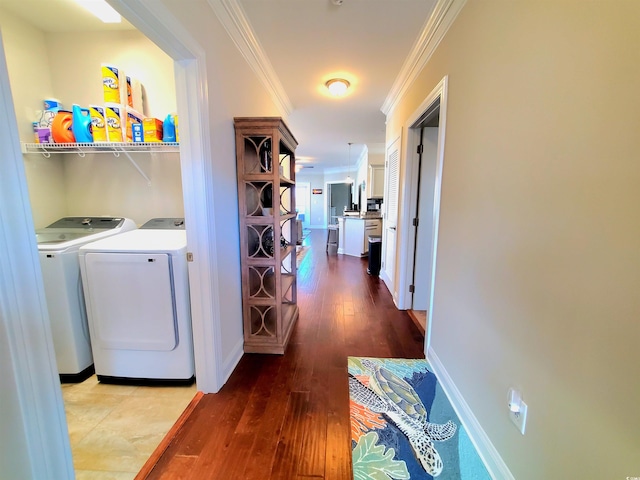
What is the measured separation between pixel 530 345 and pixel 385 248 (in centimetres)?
297

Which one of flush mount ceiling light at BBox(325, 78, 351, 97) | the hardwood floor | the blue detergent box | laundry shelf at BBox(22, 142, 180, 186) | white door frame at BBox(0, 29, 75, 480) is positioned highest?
flush mount ceiling light at BBox(325, 78, 351, 97)

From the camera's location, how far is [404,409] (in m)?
1.50

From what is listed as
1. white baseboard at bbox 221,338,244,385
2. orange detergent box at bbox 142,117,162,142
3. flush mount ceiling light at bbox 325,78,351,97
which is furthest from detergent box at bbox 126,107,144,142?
flush mount ceiling light at bbox 325,78,351,97

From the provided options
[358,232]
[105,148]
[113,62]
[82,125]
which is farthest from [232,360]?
[358,232]

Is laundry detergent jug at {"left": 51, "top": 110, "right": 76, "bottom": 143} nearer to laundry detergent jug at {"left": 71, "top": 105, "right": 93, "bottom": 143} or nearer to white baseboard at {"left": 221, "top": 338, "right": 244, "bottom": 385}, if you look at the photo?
laundry detergent jug at {"left": 71, "top": 105, "right": 93, "bottom": 143}

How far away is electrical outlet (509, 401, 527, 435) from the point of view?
3.14 feet

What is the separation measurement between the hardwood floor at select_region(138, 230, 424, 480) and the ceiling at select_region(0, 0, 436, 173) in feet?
7.95

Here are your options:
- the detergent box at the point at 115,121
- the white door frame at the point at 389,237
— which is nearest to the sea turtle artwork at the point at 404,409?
the white door frame at the point at 389,237

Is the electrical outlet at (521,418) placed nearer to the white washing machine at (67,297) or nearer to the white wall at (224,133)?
the white wall at (224,133)

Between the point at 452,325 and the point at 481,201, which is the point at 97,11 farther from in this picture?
the point at 452,325

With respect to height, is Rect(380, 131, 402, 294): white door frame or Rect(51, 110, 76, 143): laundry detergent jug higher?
Rect(51, 110, 76, 143): laundry detergent jug

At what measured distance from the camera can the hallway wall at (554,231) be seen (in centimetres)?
65

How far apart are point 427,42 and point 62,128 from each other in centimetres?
287

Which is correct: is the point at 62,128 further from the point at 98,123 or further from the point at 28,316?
the point at 28,316
